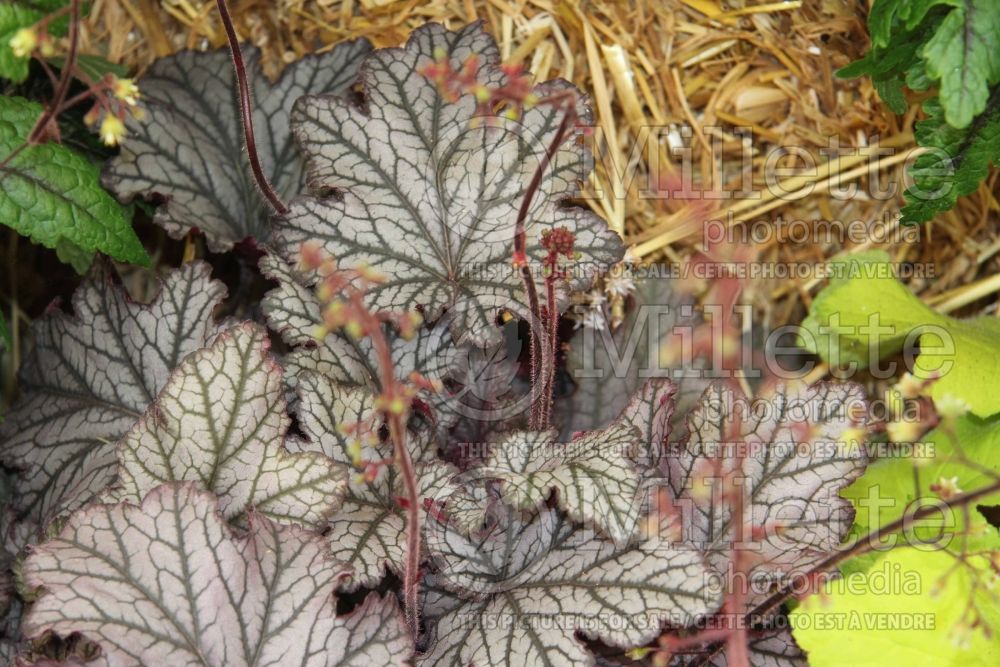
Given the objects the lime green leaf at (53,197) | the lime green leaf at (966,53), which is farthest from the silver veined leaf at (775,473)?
the lime green leaf at (53,197)

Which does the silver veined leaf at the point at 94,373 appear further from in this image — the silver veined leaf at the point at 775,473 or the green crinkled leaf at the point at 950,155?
the green crinkled leaf at the point at 950,155

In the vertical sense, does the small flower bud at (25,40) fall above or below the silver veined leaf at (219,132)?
below

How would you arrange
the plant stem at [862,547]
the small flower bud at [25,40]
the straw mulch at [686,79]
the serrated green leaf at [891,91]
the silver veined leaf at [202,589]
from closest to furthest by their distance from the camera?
the plant stem at [862,547], the small flower bud at [25,40], the silver veined leaf at [202,589], the serrated green leaf at [891,91], the straw mulch at [686,79]

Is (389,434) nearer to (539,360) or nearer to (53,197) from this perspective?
(539,360)

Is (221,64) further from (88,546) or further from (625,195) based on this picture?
(88,546)

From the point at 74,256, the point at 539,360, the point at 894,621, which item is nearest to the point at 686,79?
the point at 539,360

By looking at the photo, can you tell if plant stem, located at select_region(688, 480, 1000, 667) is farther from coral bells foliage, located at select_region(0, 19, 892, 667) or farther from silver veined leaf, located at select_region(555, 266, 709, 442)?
silver veined leaf, located at select_region(555, 266, 709, 442)

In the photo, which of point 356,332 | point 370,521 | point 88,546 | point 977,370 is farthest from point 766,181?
point 88,546
